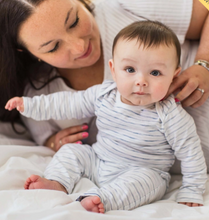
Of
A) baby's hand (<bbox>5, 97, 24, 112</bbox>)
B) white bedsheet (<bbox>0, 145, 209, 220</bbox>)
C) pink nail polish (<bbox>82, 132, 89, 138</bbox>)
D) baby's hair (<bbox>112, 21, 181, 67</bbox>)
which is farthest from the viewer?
pink nail polish (<bbox>82, 132, 89, 138</bbox>)

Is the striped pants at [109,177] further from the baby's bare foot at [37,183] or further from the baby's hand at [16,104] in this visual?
the baby's hand at [16,104]

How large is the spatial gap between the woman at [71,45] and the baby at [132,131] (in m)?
0.15

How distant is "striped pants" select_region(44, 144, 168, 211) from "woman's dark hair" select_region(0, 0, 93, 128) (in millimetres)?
490

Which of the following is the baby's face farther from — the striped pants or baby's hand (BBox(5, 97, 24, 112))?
→ baby's hand (BBox(5, 97, 24, 112))

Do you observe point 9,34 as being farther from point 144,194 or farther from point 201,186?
point 201,186

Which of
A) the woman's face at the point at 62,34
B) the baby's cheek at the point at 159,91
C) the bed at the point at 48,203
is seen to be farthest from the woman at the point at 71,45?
the bed at the point at 48,203

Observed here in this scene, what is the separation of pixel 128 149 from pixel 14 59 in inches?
29.4

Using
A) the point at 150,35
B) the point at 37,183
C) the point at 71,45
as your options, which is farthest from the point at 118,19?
the point at 37,183

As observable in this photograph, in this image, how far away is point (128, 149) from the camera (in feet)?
3.65

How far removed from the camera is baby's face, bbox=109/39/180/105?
3.08 feet

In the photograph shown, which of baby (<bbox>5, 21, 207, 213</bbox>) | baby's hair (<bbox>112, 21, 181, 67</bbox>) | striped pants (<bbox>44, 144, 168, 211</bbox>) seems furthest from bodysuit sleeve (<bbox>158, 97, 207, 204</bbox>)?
baby's hair (<bbox>112, 21, 181, 67</bbox>)

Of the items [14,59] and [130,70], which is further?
[14,59]

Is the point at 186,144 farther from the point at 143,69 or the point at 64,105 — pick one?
the point at 64,105

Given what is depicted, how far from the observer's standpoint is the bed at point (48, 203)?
80cm
